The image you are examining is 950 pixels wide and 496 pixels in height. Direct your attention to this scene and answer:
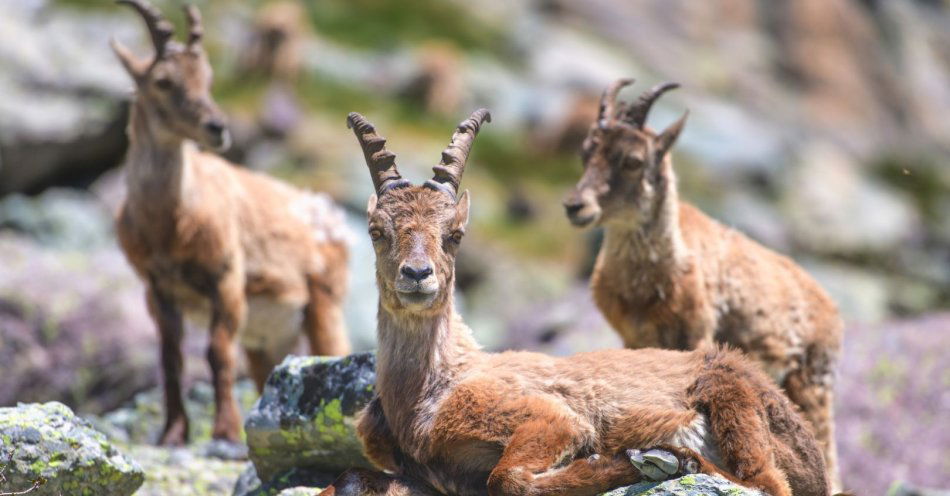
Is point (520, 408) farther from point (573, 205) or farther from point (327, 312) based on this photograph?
point (327, 312)

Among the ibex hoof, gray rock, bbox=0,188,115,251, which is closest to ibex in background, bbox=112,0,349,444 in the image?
the ibex hoof

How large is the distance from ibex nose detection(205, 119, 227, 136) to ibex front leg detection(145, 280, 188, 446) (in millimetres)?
1773

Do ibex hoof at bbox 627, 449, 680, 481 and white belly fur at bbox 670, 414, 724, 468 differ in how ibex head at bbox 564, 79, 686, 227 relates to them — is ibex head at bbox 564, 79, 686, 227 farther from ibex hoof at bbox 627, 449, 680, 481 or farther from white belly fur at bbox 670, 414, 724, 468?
ibex hoof at bbox 627, 449, 680, 481

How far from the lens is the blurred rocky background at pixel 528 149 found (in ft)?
56.4

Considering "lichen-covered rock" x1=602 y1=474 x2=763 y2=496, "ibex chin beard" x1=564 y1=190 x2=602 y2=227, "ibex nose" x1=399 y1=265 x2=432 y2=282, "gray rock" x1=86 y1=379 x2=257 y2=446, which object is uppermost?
"ibex chin beard" x1=564 y1=190 x2=602 y2=227

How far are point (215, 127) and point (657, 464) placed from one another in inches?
296

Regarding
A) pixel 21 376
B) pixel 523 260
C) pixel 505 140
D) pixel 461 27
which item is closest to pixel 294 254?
pixel 21 376

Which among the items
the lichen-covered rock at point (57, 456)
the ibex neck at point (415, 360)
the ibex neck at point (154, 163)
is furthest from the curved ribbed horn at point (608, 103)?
the lichen-covered rock at point (57, 456)

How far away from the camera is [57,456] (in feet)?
25.6

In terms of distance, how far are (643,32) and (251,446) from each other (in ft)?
146

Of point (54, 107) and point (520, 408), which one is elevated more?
point (54, 107)

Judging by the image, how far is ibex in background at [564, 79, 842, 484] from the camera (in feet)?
36.0

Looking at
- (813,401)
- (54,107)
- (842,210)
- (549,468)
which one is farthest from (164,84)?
(842,210)

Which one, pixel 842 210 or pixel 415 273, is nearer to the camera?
pixel 415 273
